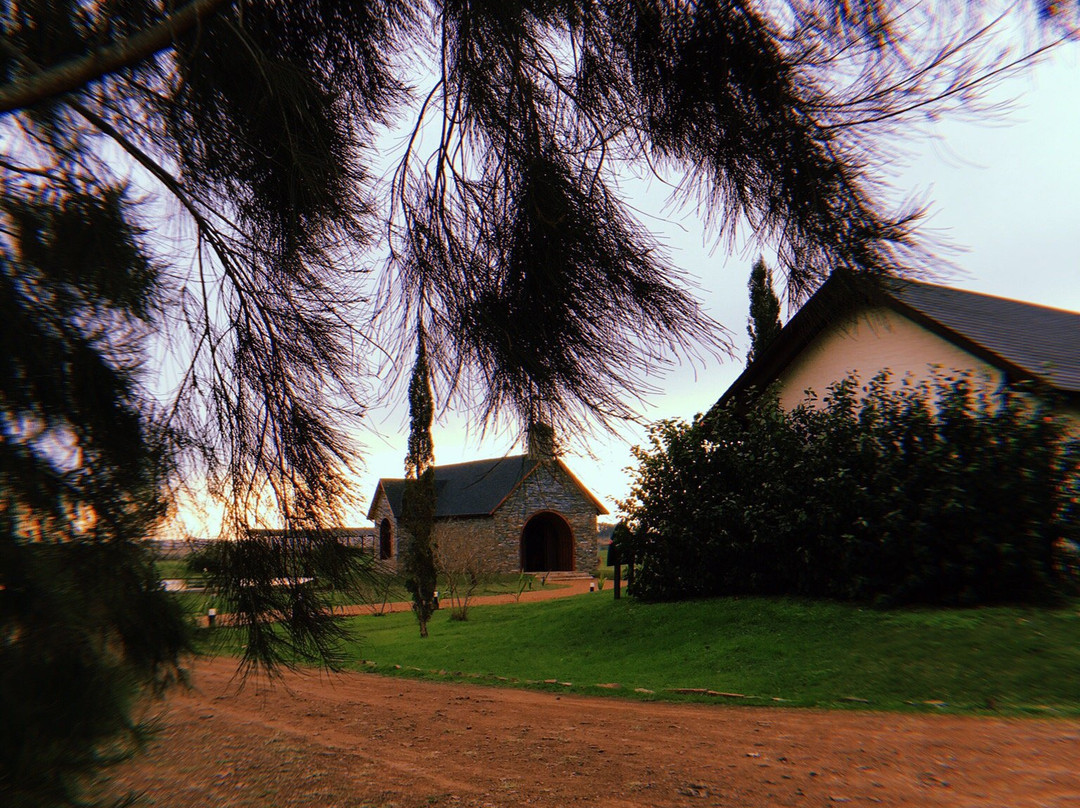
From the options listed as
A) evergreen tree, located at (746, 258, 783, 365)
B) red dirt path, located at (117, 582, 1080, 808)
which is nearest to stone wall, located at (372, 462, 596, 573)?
red dirt path, located at (117, 582, 1080, 808)

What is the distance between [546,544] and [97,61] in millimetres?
27611

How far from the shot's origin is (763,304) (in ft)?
10.9

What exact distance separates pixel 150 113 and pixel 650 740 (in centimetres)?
511

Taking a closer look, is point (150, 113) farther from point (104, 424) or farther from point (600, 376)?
point (600, 376)

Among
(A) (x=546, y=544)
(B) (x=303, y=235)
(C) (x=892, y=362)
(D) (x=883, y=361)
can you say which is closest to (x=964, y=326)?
(C) (x=892, y=362)

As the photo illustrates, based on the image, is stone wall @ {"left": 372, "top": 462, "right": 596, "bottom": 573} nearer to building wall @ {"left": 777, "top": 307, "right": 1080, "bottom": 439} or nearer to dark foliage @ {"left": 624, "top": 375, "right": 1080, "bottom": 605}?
building wall @ {"left": 777, "top": 307, "right": 1080, "bottom": 439}

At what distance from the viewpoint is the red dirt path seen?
13.9 feet

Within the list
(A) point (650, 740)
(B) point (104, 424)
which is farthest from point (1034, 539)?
(B) point (104, 424)

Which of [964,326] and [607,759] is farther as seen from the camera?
[964,326]

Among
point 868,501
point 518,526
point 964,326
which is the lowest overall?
point 868,501

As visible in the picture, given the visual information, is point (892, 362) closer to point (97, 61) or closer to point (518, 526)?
point (97, 61)

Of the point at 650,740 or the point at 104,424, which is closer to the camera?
the point at 104,424

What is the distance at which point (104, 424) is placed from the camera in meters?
2.49

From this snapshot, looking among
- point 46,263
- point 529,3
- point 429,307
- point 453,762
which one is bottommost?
point 453,762
